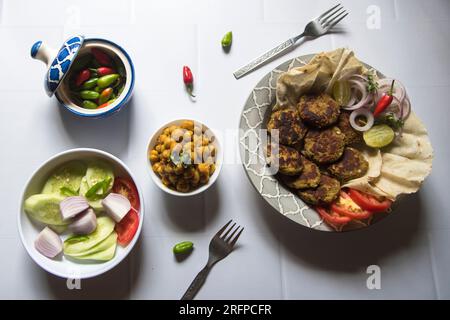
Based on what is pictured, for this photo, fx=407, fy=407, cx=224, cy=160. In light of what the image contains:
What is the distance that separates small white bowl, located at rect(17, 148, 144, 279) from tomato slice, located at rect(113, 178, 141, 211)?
2cm

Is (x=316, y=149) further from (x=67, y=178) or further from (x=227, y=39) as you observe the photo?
(x=67, y=178)

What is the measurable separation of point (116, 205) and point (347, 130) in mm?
684

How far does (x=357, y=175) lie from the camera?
1.14 metres

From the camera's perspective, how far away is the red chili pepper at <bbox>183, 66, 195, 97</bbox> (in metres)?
1.25

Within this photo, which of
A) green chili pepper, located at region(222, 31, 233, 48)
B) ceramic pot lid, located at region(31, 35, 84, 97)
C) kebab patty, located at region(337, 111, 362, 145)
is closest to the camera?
ceramic pot lid, located at region(31, 35, 84, 97)

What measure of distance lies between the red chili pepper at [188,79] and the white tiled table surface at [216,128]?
21 mm

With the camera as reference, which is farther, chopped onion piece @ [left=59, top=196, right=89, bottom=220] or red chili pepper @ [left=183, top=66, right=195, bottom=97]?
red chili pepper @ [left=183, top=66, right=195, bottom=97]

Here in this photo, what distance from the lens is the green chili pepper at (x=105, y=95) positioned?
116 centimetres

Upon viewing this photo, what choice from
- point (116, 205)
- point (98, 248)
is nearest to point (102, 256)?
point (98, 248)

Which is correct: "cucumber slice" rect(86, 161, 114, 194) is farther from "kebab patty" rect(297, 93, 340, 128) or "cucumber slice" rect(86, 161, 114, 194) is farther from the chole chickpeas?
"kebab patty" rect(297, 93, 340, 128)

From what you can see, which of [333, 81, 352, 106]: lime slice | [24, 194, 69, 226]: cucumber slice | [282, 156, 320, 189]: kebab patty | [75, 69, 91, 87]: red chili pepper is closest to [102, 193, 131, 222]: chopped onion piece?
[24, 194, 69, 226]: cucumber slice

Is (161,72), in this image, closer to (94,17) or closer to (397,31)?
(94,17)
